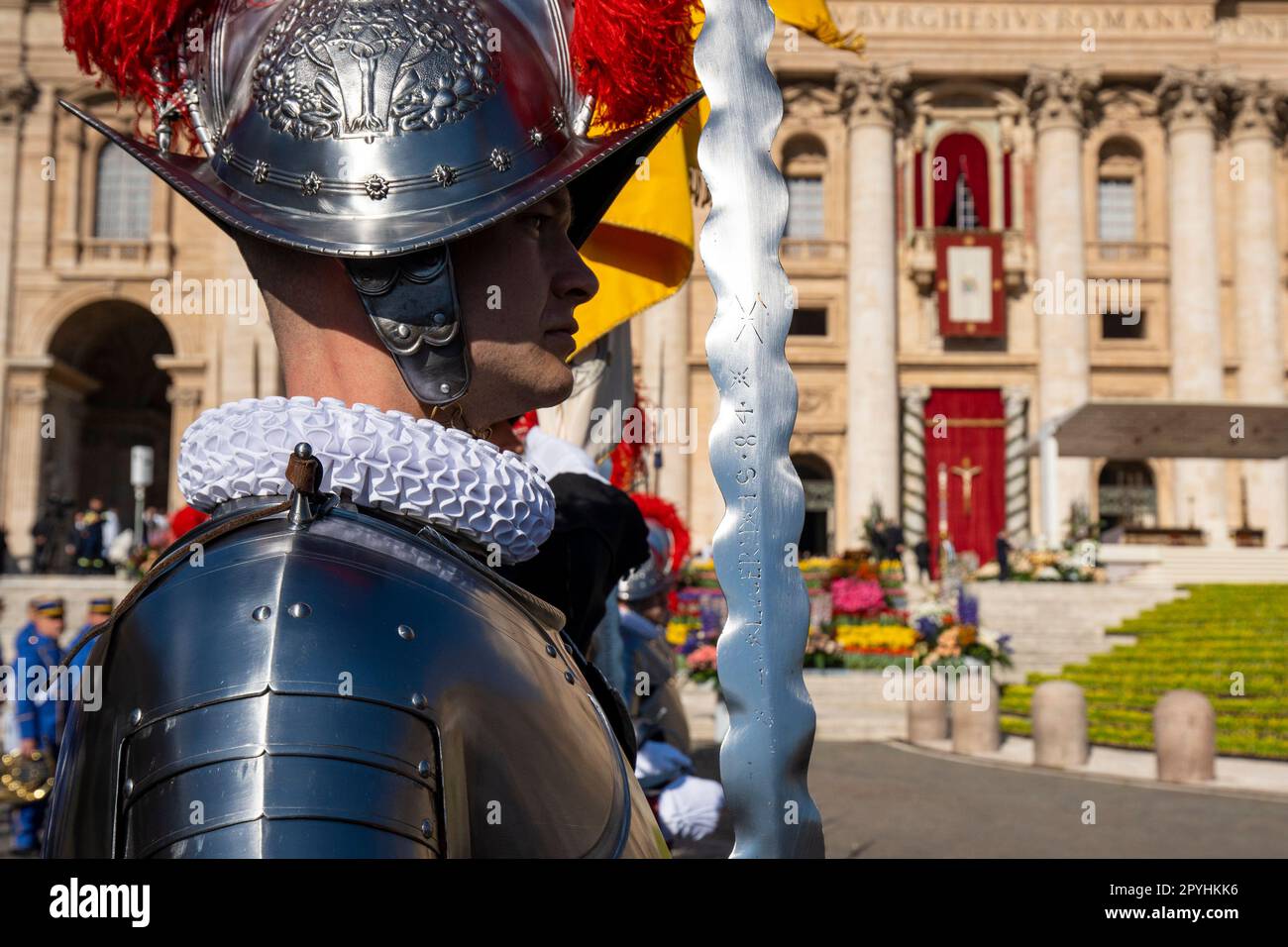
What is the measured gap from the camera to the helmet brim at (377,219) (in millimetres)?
1547

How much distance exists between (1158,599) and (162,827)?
26.3 meters

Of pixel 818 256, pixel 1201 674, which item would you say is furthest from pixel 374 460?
pixel 818 256

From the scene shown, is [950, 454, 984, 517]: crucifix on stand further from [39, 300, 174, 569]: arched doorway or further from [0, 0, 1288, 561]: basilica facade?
[39, 300, 174, 569]: arched doorway

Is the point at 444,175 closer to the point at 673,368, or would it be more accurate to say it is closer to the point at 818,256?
the point at 673,368

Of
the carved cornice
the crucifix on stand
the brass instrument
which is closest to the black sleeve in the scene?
the brass instrument

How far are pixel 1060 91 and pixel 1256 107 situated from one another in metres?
6.85

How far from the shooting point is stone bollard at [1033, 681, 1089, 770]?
1278cm

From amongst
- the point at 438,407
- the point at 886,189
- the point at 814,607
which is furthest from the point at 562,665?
the point at 886,189

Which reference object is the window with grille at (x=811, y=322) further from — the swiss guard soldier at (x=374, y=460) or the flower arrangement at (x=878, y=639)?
the swiss guard soldier at (x=374, y=460)

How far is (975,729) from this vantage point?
45.6 ft

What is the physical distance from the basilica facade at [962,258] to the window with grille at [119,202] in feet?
0.31

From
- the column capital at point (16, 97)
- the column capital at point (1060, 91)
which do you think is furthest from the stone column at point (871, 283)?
the column capital at point (16, 97)
